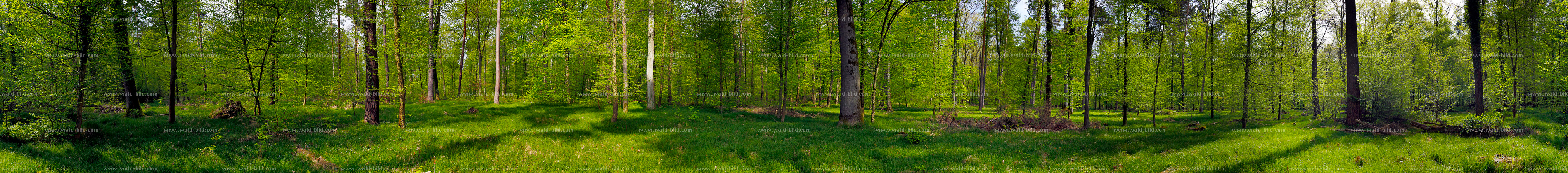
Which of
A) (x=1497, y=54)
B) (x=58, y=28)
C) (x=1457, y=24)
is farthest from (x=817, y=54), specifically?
(x=1457, y=24)

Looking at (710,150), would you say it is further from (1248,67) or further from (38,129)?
(1248,67)

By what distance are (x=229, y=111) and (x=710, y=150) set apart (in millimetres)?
12012

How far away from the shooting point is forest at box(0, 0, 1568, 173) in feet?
23.4

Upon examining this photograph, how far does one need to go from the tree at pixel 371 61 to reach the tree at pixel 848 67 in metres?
10.0

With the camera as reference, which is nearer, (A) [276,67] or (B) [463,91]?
(A) [276,67]

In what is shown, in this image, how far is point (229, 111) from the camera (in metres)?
11.5

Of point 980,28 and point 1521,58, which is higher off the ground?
point 980,28

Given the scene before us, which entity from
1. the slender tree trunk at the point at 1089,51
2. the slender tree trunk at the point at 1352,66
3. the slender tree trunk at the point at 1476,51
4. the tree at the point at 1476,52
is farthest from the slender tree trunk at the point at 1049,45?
the slender tree trunk at the point at 1476,51

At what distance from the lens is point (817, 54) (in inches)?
868

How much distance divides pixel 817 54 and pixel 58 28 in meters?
19.6

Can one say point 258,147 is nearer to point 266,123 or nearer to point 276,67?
point 266,123

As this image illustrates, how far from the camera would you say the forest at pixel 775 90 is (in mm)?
7145

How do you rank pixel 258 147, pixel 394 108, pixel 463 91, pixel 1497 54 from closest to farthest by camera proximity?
pixel 258 147 → pixel 394 108 → pixel 1497 54 → pixel 463 91

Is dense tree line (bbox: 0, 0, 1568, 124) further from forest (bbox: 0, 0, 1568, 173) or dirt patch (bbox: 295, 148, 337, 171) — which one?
dirt patch (bbox: 295, 148, 337, 171)
